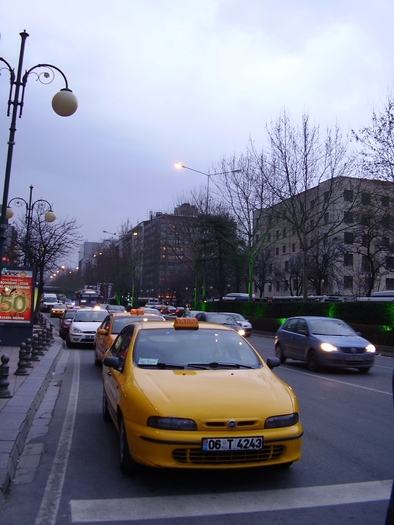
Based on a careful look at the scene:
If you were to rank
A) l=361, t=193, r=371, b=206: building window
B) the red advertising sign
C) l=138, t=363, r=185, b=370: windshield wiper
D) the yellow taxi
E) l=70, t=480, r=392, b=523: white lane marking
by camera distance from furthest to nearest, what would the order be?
l=361, t=193, r=371, b=206: building window
the red advertising sign
the yellow taxi
l=138, t=363, r=185, b=370: windshield wiper
l=70, t=480, r=392, b=523: white lane marking

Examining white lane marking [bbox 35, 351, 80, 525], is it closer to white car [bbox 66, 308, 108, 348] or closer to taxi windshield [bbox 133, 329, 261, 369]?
taxi windshield [bbox 133, 329, 261, 369]

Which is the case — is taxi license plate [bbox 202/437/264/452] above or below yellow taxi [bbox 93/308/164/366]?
below

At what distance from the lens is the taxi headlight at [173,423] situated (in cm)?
470

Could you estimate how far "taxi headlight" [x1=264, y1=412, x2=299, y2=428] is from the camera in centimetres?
486

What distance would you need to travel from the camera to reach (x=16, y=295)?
18.7m

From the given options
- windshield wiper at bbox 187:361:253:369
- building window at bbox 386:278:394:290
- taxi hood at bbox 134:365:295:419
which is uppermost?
building window at bbox 386:278:394:290

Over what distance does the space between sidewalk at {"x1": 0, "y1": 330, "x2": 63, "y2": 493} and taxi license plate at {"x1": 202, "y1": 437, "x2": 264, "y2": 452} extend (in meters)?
1.84

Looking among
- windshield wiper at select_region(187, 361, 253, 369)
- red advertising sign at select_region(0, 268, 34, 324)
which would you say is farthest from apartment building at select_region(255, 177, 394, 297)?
windshield wiper at select_region(187, 361, 253, 369)

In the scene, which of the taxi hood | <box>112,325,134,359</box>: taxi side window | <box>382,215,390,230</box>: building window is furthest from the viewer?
<box>382,215,390,230</box>: building window

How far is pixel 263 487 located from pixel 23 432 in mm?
3249

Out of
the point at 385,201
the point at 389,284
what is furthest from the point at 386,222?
the point at 389,284

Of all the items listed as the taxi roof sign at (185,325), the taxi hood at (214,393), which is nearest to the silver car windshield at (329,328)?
the taxi roof sign at (185,325)

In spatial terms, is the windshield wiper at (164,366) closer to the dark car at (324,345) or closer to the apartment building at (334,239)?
the dark car at (324,345)

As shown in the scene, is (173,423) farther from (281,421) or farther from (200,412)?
(281,421)
